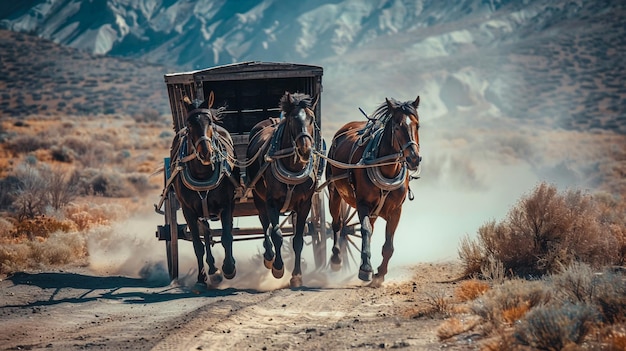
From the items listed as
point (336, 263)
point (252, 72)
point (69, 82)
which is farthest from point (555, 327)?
point (69, 82)

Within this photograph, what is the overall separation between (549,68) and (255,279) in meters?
64.0

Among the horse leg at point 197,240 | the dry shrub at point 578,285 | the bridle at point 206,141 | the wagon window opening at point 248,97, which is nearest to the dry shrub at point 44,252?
the horse leg at point 197,240

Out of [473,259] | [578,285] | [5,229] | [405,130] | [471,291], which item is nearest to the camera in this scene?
[578,285]

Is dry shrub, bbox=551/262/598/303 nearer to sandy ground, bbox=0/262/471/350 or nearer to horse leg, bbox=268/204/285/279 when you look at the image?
sandy ground, bbox=0/262/471/350

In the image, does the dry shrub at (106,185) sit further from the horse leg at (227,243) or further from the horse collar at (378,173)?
the horse collar at (378,173)

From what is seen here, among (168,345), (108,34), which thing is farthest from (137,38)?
(168,345)

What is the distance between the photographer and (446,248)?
15.9 m

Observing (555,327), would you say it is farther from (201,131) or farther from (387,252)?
(201,131)

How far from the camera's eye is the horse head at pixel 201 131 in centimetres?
1049

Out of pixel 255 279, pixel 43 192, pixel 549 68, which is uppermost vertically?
pixel 549 68

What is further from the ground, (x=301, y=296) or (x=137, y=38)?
(x=137, y=38)

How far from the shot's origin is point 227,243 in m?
11.1

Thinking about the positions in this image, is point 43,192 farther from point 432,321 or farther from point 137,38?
point 137,38

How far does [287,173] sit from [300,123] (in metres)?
0.74
